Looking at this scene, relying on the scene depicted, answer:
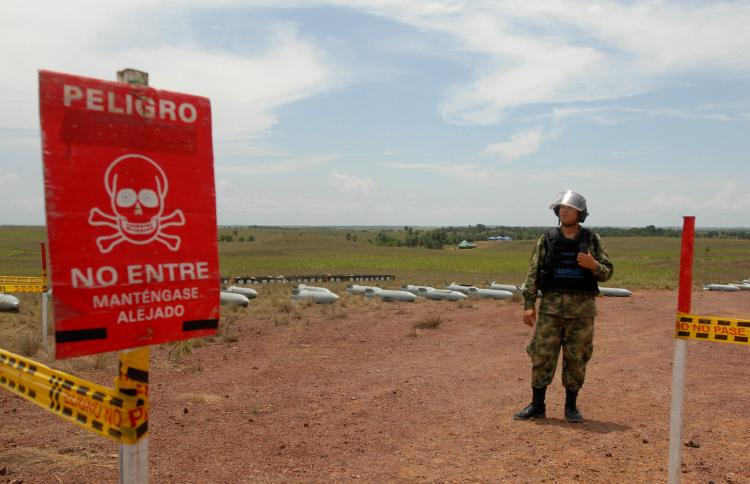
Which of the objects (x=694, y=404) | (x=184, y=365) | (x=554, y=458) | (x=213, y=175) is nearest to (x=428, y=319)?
(x=184, y=365)

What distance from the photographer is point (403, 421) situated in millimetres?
6055

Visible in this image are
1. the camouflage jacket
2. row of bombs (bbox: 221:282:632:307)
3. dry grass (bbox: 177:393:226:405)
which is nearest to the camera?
the camouflage jacket

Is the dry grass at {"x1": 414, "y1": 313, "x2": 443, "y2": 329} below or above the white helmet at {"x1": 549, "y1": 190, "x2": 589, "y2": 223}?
below

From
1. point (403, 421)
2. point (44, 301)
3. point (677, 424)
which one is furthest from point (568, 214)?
point (44, 301)

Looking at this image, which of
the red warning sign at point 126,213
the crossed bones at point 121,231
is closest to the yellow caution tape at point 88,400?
the red warning sign at point 126,213

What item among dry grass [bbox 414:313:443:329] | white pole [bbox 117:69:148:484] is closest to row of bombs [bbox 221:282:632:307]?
dry grass [bbox 414:313:443:329]

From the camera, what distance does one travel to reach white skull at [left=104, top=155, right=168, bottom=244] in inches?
92.0

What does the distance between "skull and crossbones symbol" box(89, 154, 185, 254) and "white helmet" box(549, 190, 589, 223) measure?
415 cm

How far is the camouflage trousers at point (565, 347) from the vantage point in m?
5.82

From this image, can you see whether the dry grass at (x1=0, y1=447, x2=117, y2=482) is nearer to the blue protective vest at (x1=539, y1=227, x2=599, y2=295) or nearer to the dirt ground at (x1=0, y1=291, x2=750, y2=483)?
the dirt ground at (x1=0, y1=291, x2=750, y2=483)

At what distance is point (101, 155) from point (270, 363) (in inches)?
303

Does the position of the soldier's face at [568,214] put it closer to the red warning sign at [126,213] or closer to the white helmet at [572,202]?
the white helmet at [572,202]

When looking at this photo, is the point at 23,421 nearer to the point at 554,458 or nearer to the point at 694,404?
the point at 554,458

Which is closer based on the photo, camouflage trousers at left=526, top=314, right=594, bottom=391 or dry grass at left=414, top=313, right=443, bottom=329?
camouflage trousers at left=526, top=314, right=594, bottom=391
